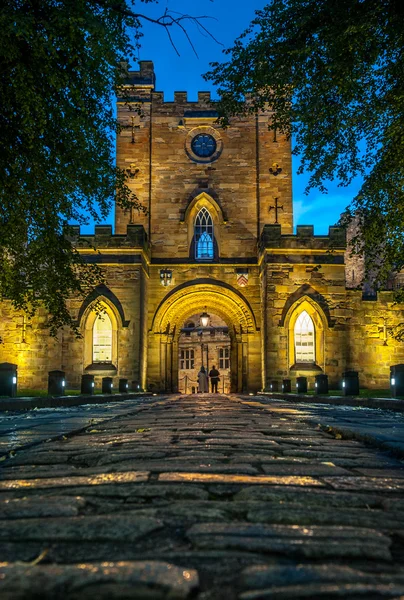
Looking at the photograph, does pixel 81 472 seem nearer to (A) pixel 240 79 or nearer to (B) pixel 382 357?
(A) pixel 240 79

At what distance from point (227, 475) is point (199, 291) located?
2118cm

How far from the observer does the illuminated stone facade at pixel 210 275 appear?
70.0 ft

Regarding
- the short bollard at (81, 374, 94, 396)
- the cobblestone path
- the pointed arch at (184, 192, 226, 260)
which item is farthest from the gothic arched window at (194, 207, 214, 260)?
the cobblestone path

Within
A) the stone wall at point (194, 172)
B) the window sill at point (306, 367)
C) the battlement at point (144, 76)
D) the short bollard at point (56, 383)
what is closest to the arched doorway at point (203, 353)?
the stone wall at point (194, 172)

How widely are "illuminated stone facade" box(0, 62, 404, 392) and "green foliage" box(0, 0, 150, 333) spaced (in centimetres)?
911

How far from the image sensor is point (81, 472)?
321 centimetres

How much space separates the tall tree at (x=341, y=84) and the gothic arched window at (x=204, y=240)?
46.6ft

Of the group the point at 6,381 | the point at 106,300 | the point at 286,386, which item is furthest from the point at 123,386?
the point at 6,381

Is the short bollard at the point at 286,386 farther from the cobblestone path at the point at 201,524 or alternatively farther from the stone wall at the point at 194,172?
the cobblestone path at the point at 201,524

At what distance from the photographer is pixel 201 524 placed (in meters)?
2.09

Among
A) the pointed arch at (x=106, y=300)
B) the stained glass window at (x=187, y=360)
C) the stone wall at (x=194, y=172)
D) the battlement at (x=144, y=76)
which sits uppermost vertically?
the battlement at (x=144, y=76)

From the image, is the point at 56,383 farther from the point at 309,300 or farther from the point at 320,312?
the point at 320,312

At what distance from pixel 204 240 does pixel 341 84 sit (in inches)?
668

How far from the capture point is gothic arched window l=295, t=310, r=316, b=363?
70.9 ft
